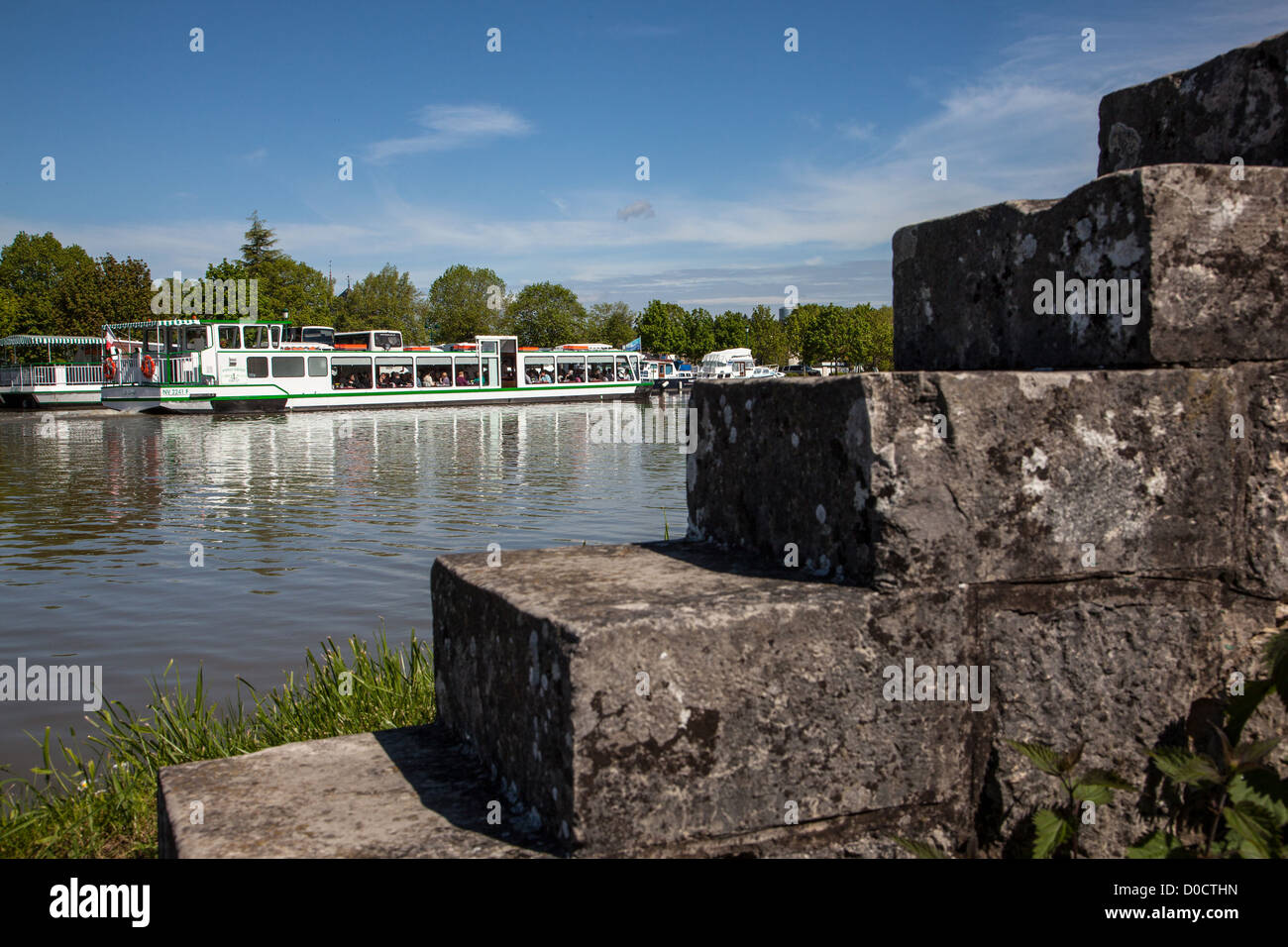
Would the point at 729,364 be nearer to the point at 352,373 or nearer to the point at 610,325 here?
the point at 610,325

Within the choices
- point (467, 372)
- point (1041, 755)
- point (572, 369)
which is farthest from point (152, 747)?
point (572, 369)

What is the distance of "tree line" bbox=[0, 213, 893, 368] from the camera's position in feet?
228

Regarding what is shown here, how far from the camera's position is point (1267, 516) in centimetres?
260

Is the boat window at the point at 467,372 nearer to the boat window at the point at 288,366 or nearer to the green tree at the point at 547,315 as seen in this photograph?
the boat window at the point at 288,366

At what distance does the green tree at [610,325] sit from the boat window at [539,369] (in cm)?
5598

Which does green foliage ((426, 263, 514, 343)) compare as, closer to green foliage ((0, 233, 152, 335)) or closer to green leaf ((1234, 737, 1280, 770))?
green foliage ((0, 233, 152, 335))

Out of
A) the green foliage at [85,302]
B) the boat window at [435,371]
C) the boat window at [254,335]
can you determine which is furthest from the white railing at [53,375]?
the boat window at [435,371]

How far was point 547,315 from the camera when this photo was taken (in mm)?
126438

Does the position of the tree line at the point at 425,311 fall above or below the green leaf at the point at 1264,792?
above

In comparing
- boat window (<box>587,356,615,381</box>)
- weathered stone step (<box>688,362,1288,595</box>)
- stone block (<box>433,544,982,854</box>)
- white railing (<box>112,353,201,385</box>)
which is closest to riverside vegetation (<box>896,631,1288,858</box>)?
stone block (<box>433,544,982,854</box>)

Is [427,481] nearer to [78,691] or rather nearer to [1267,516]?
[78,691]

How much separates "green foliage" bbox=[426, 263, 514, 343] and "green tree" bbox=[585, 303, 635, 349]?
11051mm

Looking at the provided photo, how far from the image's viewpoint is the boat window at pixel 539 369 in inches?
2564

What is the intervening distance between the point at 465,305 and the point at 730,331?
3328cm
